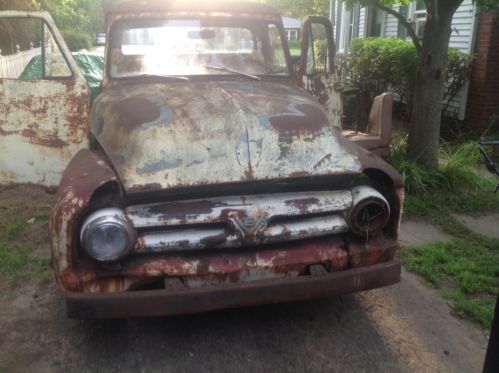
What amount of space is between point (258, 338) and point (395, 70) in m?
7.43

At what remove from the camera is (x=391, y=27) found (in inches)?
512

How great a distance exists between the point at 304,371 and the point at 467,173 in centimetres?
405

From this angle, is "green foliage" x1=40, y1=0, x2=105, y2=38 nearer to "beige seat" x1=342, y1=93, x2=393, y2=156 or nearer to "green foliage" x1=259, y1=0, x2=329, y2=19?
"green foliage" x1=259, y1=0, x2=329, y2=19

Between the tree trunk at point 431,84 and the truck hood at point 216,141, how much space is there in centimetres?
284

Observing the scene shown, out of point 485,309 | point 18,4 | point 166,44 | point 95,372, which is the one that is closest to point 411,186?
point 485,309

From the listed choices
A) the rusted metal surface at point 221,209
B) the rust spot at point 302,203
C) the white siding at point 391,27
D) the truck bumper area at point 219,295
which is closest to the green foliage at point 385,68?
the white siding at point 391,27

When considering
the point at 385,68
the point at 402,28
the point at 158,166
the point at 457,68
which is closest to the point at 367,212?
the point at 158,166

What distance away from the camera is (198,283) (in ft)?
9.33

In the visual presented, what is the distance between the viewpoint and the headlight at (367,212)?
303cm

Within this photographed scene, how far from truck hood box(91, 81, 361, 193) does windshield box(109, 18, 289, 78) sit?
0.72 metres

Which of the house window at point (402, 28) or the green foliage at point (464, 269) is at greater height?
the house window at point (402, 28)

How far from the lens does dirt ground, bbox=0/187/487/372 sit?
117 inches

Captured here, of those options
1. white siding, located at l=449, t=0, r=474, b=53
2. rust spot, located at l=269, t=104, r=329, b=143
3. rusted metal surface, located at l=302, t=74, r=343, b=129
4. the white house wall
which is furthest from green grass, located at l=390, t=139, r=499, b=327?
white siding, located at l=449, t=0, r=474, b=53

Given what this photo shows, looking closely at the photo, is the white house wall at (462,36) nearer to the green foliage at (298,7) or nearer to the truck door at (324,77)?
the truck door at (324,77)
